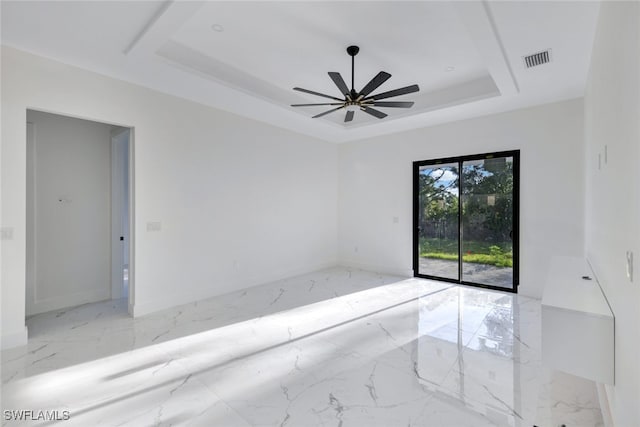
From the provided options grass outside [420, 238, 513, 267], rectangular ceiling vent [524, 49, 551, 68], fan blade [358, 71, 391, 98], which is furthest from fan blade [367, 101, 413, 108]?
grass outside [420, 238, 513, 267]

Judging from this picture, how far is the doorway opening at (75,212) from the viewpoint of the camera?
12.8 feet

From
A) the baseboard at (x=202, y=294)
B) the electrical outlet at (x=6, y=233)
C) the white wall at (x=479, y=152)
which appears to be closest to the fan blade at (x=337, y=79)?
the white wall at (x=479, y=152)

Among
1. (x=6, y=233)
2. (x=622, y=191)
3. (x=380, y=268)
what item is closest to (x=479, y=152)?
(x=380, y=268)

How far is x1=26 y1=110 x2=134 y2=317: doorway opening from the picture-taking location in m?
3.91

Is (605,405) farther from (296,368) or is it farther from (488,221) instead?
(488,221)

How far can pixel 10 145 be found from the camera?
2.96 metres

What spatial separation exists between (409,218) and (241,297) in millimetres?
3477

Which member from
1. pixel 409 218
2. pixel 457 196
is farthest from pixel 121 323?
pixel 457 196

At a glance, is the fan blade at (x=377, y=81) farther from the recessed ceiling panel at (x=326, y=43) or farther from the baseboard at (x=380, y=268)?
the baseboard at (x=380, y=268)

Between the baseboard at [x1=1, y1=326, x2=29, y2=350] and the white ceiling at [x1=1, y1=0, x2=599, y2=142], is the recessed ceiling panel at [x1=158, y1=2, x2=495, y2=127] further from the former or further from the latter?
the baseboard at [x1=1, y1=326, x2=29, y2=350]

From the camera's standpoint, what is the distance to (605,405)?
6.44 feet

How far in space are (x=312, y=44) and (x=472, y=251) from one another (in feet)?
13.7

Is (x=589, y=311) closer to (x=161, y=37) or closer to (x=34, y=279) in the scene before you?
(x=161, y=37)

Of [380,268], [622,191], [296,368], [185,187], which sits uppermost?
[185,187]
